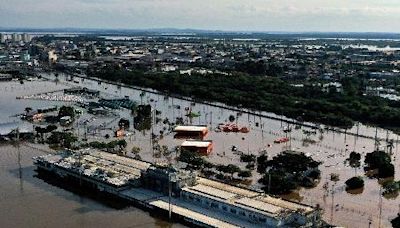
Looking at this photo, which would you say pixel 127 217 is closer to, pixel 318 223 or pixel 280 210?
pixel 280 210

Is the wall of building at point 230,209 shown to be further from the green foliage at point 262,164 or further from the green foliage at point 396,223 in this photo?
the green foliage at point 262,164

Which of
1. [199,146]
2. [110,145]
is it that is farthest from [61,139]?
[199,146]

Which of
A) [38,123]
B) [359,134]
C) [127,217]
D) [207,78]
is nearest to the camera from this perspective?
[127,217]

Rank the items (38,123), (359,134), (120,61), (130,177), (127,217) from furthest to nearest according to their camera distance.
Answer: (120,61) → (38,123) → (359,134) → (130,177) → (127,217)

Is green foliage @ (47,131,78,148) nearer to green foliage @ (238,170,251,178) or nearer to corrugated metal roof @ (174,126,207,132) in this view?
corrugated metal roof @ (174,126,207,132)

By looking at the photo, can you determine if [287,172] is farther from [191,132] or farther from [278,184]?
[191,132]

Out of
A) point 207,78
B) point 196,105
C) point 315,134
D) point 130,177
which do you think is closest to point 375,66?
point 207,78

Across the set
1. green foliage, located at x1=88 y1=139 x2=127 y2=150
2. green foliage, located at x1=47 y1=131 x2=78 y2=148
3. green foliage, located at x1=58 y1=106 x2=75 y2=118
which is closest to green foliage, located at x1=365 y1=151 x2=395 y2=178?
green foliage, located at x1=88 y1=139 x2=127 y2=150
